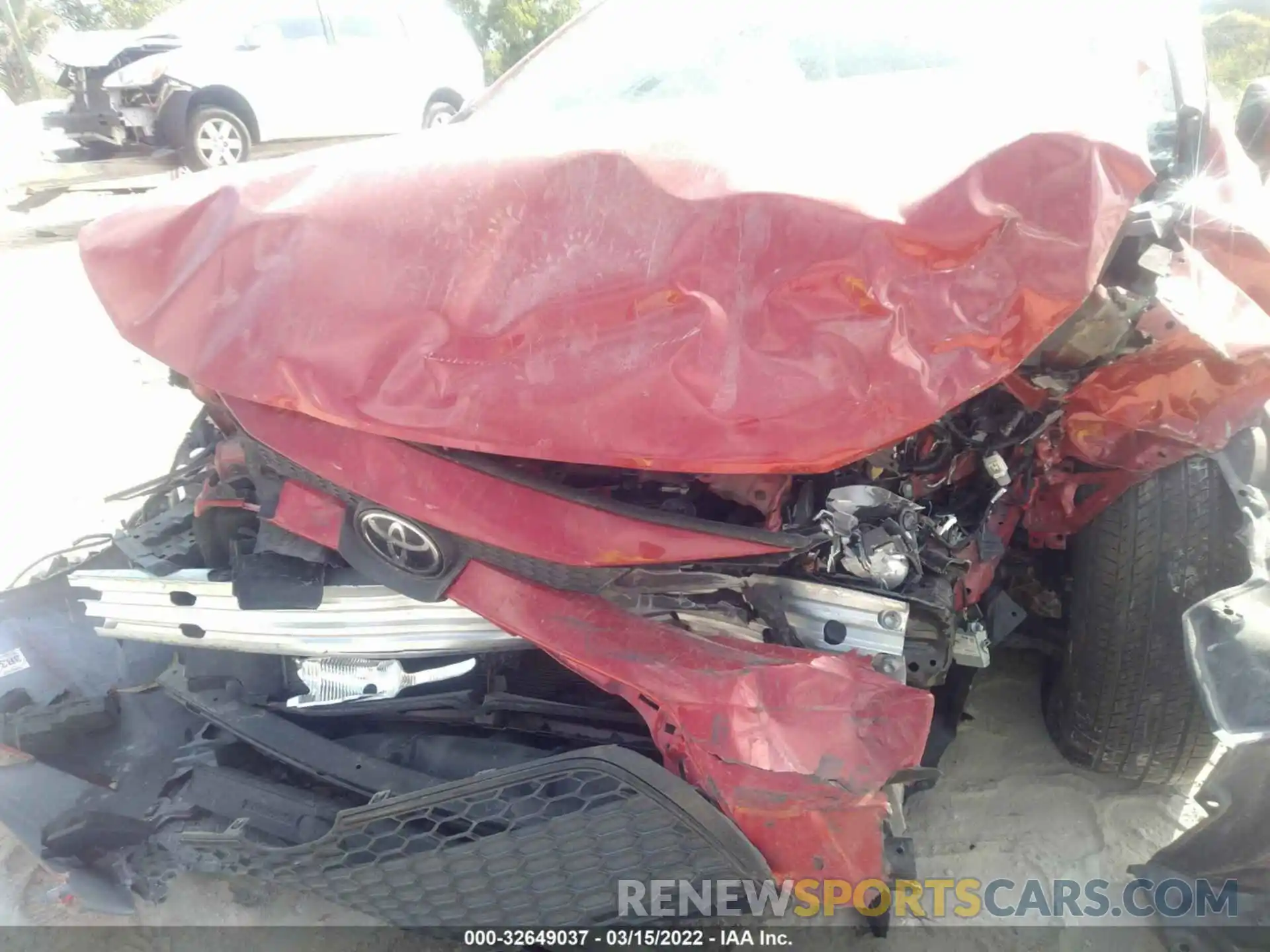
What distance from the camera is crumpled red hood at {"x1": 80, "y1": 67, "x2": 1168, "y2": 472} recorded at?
1.23 meters

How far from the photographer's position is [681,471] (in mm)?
1354

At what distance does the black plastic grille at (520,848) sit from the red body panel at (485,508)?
371 millimetres

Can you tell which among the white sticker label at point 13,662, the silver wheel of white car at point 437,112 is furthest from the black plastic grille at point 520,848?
the silver wheel of white car at point 437,112

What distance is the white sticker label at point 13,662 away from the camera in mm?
2289

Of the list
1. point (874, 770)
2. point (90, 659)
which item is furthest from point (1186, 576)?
point (90, 659)

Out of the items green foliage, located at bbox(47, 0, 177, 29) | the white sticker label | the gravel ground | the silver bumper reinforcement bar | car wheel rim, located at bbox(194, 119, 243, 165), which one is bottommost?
the gravel ground

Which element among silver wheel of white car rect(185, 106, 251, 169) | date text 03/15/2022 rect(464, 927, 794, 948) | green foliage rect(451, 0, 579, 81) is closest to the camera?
date text 03/15/2022 rect(464, 927, 794, 948)

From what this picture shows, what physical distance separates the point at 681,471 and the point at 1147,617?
1.28 m

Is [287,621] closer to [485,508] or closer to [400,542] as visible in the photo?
[400,542]

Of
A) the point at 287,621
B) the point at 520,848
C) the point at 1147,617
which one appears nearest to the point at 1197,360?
the point at 1147,617

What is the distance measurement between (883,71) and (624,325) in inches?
47.5

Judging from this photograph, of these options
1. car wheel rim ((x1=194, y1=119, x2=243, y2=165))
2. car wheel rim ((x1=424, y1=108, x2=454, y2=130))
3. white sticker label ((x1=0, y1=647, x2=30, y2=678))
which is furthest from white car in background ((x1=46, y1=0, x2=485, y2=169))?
white sticker label ((x1=0, y1=647, x2=30, y2=678))

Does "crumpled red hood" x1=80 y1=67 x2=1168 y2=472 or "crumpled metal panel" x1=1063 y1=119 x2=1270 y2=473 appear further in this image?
"crumpled metal panel" x1=1063 y1=119 x2=1270 y2=473

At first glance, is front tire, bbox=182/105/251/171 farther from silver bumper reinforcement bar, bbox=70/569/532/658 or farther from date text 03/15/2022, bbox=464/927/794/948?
date text 03/15/2022, bbox=464/927/794/948
